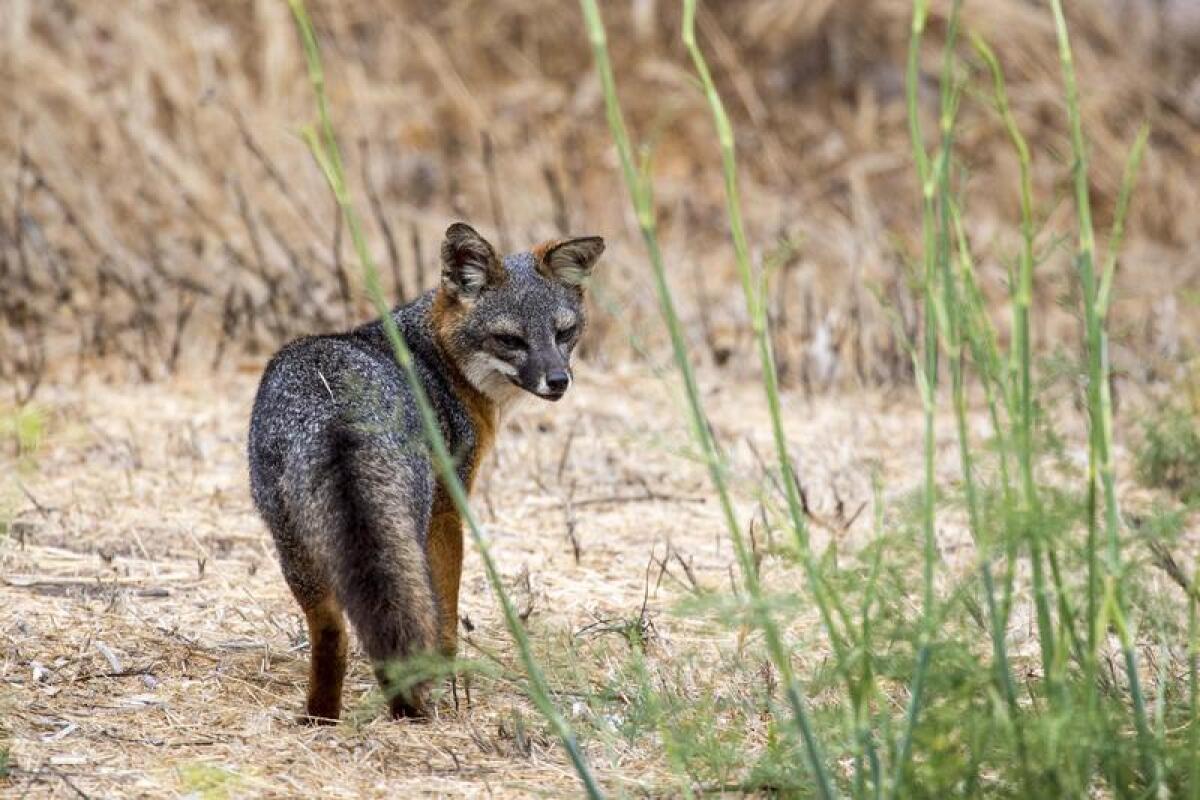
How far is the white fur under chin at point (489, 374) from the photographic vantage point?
507cm

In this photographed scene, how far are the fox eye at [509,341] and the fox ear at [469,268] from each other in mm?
190

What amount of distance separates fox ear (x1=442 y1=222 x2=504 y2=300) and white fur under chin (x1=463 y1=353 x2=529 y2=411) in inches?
9.4

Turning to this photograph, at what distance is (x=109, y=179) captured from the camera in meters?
9.93

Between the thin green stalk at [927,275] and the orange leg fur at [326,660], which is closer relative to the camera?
the thin green stalk at [927,275]

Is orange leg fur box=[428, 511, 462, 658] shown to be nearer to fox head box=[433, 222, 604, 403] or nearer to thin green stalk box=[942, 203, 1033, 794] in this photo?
fox head box=[433, 222, 604, 403]

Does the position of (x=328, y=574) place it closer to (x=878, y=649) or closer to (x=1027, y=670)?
(x=878, y=649)

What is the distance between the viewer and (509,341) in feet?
16.8

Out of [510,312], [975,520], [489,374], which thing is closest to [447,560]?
[489,374]

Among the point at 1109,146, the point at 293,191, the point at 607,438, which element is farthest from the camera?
the point at 1109,146

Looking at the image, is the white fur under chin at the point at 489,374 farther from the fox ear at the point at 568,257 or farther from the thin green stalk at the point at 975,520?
the thin green stalk at the point at 975,520

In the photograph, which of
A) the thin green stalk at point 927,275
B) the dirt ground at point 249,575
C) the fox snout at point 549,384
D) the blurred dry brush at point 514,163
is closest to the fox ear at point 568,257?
the fox snout at point 549,384

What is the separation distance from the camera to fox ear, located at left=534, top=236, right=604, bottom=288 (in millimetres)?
5383

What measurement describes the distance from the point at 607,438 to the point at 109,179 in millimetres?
4394

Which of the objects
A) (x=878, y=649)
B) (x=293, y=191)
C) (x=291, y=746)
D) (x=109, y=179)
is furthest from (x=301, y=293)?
(x=878, y=649)
